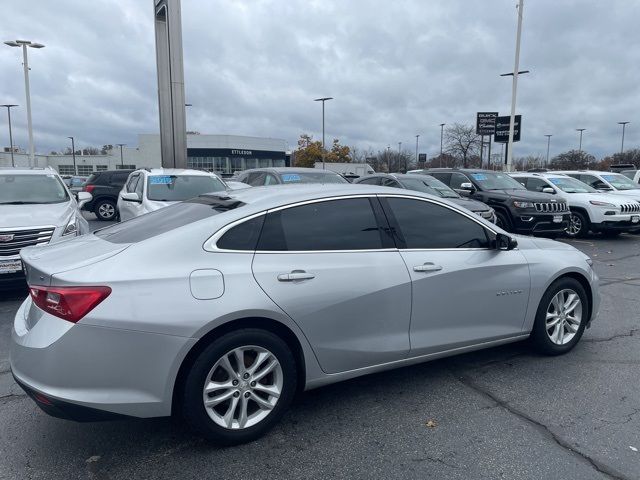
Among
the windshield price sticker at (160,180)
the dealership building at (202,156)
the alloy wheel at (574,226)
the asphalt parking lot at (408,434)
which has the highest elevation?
the dealership building at (202,156)

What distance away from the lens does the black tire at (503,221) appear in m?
11.8

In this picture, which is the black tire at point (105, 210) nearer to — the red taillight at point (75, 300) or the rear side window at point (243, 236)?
the rear side window at point (243, 236)

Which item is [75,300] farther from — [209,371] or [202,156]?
[202,156]

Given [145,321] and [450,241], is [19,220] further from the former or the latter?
[450,241]

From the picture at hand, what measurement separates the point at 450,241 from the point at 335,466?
1.94m

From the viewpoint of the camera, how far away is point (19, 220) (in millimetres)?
6449

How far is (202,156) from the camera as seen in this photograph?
80750mm

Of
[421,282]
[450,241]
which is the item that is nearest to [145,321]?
[421,282]

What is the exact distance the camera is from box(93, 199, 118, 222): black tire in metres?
16.9

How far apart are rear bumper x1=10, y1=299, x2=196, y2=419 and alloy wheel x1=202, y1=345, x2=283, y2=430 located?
258 mm

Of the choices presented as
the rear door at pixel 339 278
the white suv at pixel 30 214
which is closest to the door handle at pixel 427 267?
the rear door at pixel 339 278

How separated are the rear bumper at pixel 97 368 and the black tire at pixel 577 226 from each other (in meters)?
12.4

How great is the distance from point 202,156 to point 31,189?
75.4m

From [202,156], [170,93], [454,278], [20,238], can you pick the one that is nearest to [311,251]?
[454,278]
